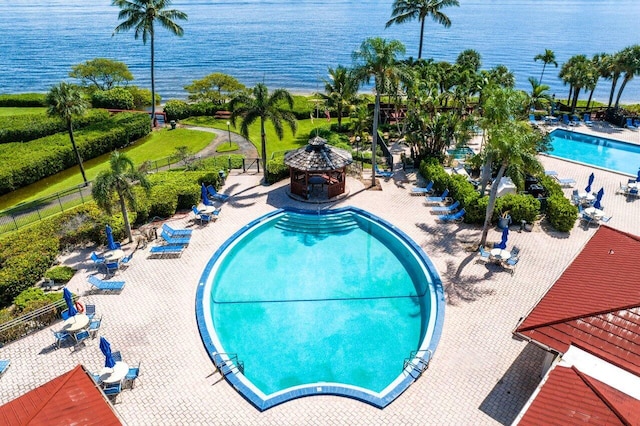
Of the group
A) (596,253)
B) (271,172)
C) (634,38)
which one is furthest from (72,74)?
(634,38)

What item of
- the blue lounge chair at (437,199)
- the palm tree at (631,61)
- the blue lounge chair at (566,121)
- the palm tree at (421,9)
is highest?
the palm tree at (421,9)

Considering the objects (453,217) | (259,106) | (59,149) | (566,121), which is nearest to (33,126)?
(59,149)

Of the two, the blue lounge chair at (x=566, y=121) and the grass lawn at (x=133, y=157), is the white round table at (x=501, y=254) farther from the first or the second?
the blue lounge chair at (x=566, y=121)

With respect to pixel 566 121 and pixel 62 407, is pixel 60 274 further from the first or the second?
pixel 566 121

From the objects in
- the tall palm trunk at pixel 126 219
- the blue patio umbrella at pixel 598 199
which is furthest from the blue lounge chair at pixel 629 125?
the tall palm trunk at pixel 126 219

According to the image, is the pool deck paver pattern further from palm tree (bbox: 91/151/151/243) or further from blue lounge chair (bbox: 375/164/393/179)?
blue lounge chair (bbox: 375/164/393/179)
